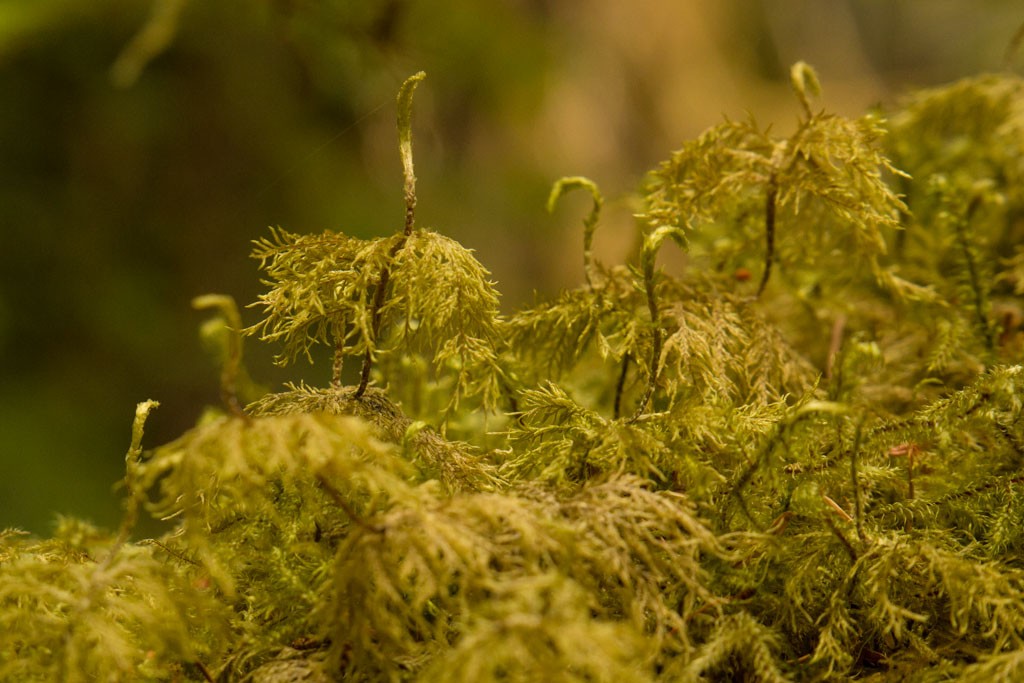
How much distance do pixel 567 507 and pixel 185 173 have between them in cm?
242

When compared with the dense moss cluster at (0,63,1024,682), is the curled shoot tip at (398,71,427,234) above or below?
above

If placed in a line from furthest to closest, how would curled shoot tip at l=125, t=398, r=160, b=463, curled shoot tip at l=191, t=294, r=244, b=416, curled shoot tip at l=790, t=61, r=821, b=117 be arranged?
curled shoot tip at l=790, t=61, r=821, b=117
curled shoot tip at l=125, t=398, r=160, b=463
curled shoot tip at l=191, t=294, r=244, b=416

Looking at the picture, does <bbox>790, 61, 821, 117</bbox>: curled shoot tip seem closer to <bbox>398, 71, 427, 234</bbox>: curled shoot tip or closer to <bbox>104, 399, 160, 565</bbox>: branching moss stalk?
<bbox>398, 71, 427, 234</bbox>: curled shoot tip

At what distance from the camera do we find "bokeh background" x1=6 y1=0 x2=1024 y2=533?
222 cm

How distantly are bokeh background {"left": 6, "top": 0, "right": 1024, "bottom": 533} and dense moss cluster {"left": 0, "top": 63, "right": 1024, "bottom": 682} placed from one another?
1.22 meters

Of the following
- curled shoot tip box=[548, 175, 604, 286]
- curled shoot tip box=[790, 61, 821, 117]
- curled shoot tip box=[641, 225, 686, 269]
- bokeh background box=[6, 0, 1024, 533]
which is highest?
bokeh background box=[6, 0, 1024, 533]

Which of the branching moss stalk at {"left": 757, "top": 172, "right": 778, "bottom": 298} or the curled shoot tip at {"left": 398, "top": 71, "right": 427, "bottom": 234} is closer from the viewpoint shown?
the curled shoot tip at {"left": 398, "top": 71, "right": 427, "bottom": 234}

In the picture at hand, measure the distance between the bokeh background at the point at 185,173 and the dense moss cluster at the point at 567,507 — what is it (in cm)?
122

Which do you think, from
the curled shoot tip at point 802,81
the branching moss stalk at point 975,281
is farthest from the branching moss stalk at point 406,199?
the branching moss stalk at point 975,281

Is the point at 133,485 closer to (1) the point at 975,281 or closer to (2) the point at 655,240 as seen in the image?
(2) the point at 655,240

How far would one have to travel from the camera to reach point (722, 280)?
0.89m

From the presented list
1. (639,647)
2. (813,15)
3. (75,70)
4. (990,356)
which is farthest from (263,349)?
(813,15)

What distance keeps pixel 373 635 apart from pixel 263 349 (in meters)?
2.29

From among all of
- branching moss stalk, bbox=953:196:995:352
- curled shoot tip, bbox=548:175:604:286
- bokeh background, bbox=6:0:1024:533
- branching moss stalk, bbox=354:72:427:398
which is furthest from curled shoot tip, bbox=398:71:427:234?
bokeh background, bbox=6:0:1024:533
